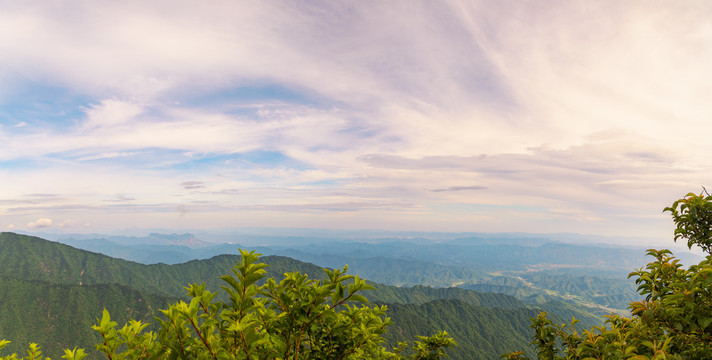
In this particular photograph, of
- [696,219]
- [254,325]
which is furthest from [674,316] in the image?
[254,325]

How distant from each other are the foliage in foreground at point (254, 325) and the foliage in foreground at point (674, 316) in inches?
171

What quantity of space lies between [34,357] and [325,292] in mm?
9823

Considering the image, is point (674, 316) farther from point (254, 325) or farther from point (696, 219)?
point (254, 325)

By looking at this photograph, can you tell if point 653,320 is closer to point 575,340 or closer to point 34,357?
point 575,340

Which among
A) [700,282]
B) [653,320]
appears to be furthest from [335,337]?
[700,282]

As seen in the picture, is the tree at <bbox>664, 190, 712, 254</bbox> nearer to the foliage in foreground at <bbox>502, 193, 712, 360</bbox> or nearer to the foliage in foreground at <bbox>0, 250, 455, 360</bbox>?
the foliage in foreground at <bbox>502, 193, 712, 360</bbox>

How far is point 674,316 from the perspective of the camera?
20.2 feet

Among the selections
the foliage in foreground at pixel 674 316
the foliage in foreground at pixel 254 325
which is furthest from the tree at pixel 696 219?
the foliage in foreground at pixel 254 325

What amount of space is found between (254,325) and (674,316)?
8.34 metres

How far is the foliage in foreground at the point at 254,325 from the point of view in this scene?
3938 mm

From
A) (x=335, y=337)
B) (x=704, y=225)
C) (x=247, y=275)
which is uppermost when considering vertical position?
(x=704, y=225)

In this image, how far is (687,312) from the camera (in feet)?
19.9

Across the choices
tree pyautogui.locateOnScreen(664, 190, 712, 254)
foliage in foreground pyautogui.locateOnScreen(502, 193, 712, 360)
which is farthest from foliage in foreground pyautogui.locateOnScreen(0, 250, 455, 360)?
tree pyautogui.locateOnScreen(664, 190, 712, 254)

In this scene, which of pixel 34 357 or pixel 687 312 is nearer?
pixel 687 312
